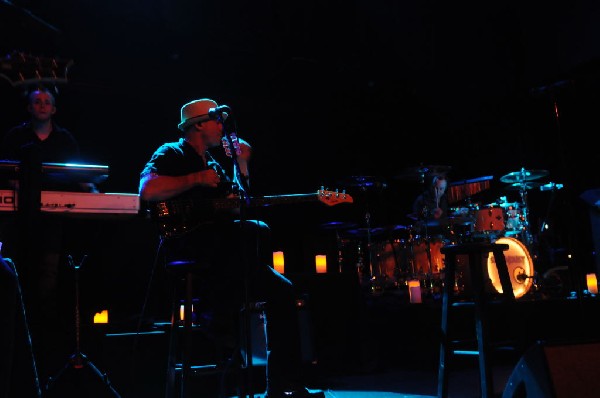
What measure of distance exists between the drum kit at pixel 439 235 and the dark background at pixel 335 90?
38 centimetres

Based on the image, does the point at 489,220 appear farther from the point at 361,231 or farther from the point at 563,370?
the point at 563,370

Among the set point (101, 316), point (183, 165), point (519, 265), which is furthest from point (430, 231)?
point (183, 165)

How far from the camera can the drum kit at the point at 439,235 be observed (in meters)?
6.75

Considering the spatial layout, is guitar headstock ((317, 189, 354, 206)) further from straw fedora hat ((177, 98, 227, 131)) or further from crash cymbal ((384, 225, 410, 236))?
crash cymbal ((384, 225, 410, 236))

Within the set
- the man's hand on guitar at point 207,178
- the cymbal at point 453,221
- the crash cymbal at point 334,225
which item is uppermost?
the crash cymbal at point 334,225

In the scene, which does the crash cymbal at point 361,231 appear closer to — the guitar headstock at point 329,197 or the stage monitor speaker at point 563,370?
the guitar headstock at point 329,197

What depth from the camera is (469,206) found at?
7262 millimetres

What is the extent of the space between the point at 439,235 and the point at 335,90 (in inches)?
94.9

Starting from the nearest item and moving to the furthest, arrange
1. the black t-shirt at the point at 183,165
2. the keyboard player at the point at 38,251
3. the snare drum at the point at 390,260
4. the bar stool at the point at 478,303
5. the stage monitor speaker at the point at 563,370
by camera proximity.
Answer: the stage monitor speaker at the point at 563,370, the bar stool at the point at 478,303, the keyboard player at the point at 38,251, the black t-shirt at the point at 183,165, the snare drum at the point at 390,260

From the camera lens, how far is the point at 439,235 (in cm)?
738

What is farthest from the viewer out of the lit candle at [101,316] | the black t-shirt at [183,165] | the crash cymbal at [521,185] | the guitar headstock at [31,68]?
the crash cymbal at [521,185]

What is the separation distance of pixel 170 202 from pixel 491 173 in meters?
6.46

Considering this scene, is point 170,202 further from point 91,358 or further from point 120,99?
point 120,99

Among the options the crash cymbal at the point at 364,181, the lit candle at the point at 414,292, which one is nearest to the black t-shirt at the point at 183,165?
the lit candle at the point at 414,292
